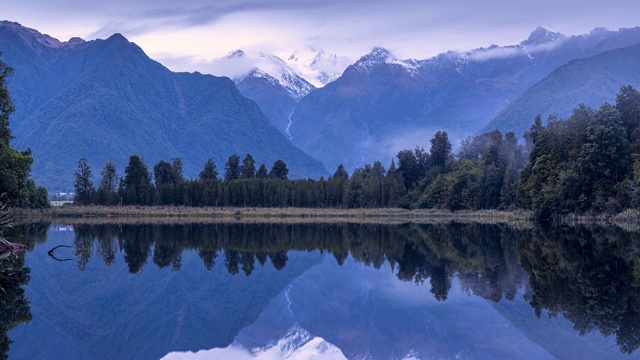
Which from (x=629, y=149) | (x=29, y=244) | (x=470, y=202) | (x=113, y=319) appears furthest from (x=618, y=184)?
(x=113, y=319)

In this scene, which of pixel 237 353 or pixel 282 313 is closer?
pixel 237 353

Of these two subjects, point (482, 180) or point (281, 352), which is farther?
point (482, 180)

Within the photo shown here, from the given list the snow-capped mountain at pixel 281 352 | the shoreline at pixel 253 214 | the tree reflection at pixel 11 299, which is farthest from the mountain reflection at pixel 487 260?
the shoreline at pixel 253 214

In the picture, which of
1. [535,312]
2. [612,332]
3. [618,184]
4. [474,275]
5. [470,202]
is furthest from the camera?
[470,202]

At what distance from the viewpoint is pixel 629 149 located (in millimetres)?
72250

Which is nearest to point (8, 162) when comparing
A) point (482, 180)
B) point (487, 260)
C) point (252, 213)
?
point (487, 260)

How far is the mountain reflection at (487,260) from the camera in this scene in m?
19.9

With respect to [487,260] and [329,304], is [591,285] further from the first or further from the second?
[487,260]

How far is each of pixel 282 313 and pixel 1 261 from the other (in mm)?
15478

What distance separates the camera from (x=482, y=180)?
346 ft

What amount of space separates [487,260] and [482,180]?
73723 millimetres

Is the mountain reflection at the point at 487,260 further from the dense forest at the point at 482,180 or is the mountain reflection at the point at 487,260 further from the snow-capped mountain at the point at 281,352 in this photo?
the dense forest at the point at 482,180

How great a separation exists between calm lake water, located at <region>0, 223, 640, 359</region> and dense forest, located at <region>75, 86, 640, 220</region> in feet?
118

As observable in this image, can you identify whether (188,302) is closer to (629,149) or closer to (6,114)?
(6,114)
